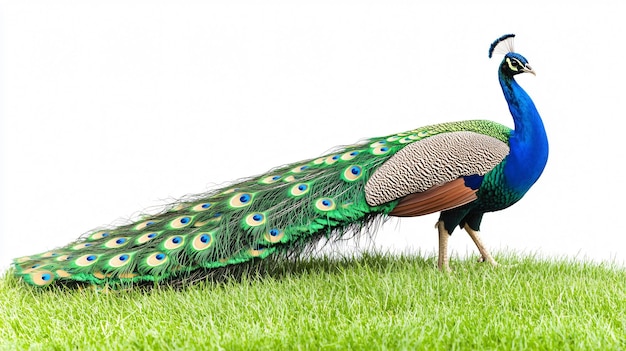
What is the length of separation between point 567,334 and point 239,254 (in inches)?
88.2

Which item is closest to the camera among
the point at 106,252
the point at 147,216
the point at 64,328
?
the point at 64,328

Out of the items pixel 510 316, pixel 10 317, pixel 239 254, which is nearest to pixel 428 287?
pixel 510 316

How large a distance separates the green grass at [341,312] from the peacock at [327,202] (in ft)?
0.61

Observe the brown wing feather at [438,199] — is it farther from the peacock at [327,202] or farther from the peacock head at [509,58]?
the peacock head at [509,58]

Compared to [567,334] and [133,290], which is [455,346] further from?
[133,290]

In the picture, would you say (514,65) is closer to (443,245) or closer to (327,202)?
(443,245)

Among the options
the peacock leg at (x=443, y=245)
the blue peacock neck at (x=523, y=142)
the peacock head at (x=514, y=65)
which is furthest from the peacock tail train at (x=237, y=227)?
the peacock head at (x=514, y=65)

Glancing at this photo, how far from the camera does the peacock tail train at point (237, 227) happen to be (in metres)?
4.66

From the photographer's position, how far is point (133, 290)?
4629 mm

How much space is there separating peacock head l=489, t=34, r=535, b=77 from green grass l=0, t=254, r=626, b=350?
164 centimetres

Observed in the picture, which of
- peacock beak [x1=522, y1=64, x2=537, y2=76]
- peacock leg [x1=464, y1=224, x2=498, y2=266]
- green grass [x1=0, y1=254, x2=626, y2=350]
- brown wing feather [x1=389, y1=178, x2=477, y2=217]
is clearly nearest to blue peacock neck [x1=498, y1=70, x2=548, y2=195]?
peacock beak [x1=522, y1=64, x2=537, y2=76]

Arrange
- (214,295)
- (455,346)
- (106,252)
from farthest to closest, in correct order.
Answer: (106,252) < (214,295) < (455,346)

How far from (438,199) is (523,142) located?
90 cm

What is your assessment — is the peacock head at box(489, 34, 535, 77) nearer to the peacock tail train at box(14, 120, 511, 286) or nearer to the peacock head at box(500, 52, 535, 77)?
the peacock head at box(500, 52, 535, 77)
